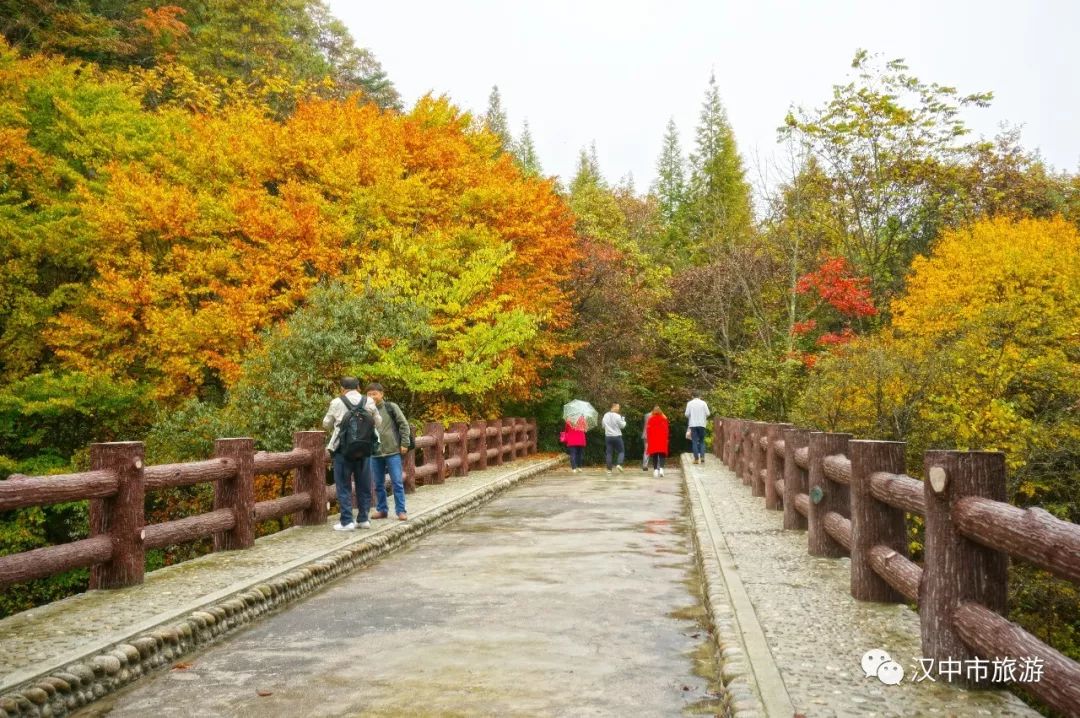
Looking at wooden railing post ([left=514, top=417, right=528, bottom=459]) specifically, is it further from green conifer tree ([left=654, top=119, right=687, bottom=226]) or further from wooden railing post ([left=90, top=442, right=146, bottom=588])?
green conifer tree ([left=654, top=119, right=687, bottom=226])

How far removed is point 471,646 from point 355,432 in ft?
16.1

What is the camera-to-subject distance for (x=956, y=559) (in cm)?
468

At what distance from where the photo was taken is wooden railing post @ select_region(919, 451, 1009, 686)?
4.63 metres

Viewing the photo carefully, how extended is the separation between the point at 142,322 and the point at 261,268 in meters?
3.75

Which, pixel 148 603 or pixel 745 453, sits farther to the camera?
pixel 745 453

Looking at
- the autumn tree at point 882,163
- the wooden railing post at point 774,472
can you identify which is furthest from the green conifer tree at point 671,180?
the wooden railing post at point 774,472

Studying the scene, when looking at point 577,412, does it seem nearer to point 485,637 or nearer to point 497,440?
point 497,440

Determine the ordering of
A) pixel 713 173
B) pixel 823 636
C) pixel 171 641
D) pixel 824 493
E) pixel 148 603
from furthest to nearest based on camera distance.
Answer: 1. pixel 713 173
2. pixel 824 493
3. pixel 148 603
4. pixel 171 641
5. pixel 823 636

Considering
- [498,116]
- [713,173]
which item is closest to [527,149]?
[498,116]

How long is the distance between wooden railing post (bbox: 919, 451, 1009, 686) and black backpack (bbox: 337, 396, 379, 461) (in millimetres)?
6959

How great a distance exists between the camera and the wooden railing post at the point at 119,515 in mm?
7227

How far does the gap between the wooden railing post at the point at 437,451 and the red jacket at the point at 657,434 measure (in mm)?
6232

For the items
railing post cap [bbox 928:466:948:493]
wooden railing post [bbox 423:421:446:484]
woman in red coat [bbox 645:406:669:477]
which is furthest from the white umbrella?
railing post cap [bbox 928:466:948:493]

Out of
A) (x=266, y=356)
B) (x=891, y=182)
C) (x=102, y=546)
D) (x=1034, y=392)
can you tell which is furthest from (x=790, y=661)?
(x=891, y=182)
